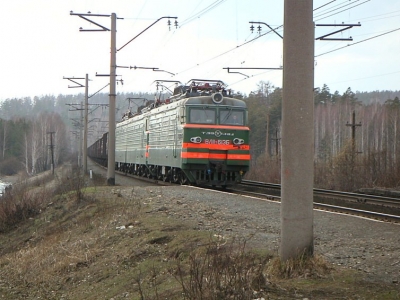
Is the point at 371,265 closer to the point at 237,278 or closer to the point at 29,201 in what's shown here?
the point at 237,278

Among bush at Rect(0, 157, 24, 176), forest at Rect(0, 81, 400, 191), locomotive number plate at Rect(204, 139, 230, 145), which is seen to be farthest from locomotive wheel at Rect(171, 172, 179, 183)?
bush at Rect(0, 157, 24, 176)

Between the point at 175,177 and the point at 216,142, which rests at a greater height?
the point at 216,142

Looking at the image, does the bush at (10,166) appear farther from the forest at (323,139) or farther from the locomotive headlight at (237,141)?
the locomotive headlight at (237,141)

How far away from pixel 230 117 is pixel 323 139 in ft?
154

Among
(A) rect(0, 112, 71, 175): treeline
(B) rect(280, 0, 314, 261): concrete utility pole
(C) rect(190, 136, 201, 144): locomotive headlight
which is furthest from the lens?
(A) rect(0, 112, 71, 175): treeline

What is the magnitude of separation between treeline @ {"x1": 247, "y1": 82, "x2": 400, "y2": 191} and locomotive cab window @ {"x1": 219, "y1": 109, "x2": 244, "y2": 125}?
7.88m

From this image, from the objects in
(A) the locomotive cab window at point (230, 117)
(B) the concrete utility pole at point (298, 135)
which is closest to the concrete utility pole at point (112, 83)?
(A) the locomotive cab window at point (230, 117)

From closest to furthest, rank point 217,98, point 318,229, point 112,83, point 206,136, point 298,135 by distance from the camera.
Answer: point 298,135
point 318,229
point 206,136
point 217,98
point 112,83

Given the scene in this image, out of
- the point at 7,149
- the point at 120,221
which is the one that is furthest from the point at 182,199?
the point at 7,149

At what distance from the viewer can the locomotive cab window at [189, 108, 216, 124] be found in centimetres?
2012

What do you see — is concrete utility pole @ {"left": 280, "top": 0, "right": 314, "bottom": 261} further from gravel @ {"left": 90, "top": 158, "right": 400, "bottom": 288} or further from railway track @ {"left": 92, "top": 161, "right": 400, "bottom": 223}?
railway track @ {"left": 92, "top": 161, "right": 400, "bottom": 223}

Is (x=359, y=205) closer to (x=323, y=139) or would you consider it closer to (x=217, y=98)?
(x=217, y=98)

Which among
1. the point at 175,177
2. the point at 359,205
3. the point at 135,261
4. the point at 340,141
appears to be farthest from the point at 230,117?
the point at 340,141

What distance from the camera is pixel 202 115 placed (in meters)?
20.3
